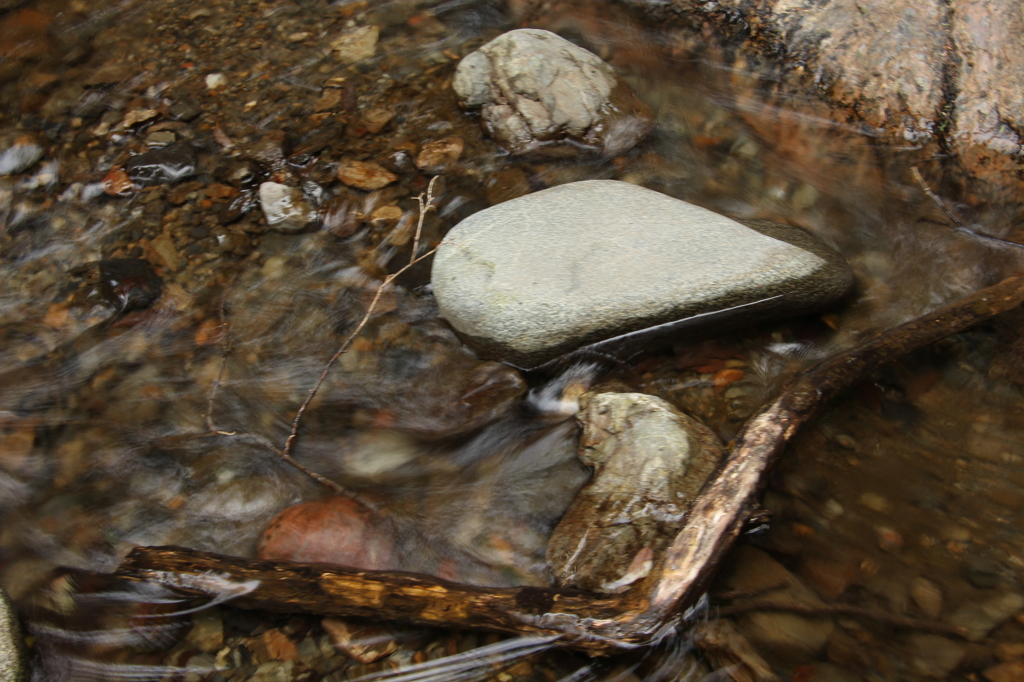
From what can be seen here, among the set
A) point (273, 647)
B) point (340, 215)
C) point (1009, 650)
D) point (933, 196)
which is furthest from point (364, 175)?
point (1009, 650)

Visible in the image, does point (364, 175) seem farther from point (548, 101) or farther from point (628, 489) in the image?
point (628, 489)

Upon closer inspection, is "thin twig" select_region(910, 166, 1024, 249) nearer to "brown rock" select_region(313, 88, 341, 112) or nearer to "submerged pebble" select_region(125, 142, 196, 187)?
"brown rock" select_region(313, 88, 341, 112)

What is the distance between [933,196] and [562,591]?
274cm

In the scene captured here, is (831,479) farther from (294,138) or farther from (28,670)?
(294,138)

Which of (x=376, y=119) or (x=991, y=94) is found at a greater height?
(x=991, y=94)

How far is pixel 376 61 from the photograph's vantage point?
166 inches

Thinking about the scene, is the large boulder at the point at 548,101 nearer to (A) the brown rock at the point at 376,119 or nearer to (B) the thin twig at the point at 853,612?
(A) the brown rock at the point at 376,119

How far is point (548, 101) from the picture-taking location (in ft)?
11.9

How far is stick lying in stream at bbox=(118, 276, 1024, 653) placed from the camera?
74.3 inches

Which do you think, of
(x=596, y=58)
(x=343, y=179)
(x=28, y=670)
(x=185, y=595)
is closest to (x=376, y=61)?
(x=343, y=179)

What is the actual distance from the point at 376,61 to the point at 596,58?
1399 millimetres

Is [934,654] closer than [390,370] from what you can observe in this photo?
Yes

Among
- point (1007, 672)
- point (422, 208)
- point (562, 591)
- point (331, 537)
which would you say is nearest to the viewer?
point (1007, 672)

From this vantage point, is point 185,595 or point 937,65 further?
point 937,65
